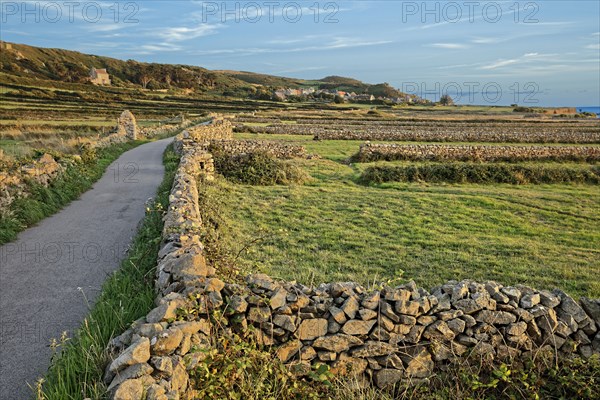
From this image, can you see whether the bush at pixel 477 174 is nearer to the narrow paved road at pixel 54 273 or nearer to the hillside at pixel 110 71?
the narrow paved road at pixel 54 273

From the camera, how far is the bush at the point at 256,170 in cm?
1633

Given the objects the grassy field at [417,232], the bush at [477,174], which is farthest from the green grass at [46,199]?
the bush at [477,174]

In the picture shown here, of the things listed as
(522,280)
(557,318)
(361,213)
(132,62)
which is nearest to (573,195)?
(361,213)

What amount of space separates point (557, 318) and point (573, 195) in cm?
1360

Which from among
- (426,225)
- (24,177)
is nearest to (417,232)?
(426,225)

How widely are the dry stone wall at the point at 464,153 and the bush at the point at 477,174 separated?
4566 millimetres

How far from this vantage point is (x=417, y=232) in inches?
414

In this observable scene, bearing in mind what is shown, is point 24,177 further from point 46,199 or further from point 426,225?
point 426,225

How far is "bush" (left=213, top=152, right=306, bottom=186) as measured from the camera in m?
16.3

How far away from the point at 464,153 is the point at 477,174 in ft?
19.4

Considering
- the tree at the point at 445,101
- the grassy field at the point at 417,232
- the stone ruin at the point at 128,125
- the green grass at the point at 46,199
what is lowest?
the grassy field at the point at 417,232

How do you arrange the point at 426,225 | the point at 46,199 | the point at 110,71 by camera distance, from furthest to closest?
the point at 110,71, the point at 426,225, the point at 46,199

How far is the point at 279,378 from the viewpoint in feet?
13.1

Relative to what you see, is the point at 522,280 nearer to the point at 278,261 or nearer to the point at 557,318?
the point at 557,318
